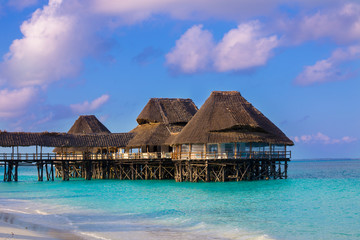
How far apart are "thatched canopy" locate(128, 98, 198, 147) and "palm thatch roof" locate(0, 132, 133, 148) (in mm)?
1557

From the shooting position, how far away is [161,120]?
156 feet

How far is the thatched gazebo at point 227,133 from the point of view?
37.1 meters

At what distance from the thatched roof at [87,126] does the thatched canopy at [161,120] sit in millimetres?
8632

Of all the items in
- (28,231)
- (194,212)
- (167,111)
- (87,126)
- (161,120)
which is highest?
(167,111)

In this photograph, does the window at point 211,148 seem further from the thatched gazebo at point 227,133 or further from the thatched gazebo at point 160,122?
the thatched gazebo at point 160,122

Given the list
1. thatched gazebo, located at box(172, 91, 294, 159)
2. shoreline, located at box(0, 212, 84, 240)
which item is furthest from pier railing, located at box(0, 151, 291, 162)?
shoreline, located at box(0, 212, 84, 240)

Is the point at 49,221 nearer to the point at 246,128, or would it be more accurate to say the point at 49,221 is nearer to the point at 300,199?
the point at 300,199

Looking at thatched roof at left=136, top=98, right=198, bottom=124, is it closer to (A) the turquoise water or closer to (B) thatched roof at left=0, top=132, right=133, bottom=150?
(B) thatched roof at left=0, top=132, right=133, bottom=150

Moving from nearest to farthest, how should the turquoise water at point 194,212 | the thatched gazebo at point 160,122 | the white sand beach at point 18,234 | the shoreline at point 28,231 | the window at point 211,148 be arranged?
the white sand beach at point 18,234 < the shoreline at point 28,231 < the turquoise water at point 194,212 < the window at point 211,148 < the thatched gazebo at point 160,122

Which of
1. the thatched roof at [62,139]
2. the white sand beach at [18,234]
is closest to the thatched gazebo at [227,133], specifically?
the thatched roof at [62,139]

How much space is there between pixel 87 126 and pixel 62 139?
12.5m

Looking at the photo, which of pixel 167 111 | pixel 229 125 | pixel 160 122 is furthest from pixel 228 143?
pixel 167 111

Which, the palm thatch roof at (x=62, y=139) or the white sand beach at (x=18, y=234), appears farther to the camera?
the palm thatch roof at (x=62, y=139)

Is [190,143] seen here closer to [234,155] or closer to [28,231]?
[234,155]
